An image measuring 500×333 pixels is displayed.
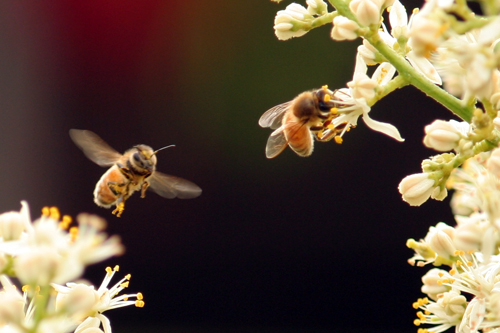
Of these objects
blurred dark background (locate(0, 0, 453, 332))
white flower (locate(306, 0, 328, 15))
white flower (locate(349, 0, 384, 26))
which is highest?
blurred dark background (locate(0, 0, 453, 332))

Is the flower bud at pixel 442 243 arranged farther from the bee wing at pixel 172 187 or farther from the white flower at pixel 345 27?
the bee wing at pixel 172 187

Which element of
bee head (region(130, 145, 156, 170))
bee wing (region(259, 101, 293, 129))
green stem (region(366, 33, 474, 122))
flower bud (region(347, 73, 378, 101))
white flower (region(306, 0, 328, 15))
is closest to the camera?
green stem (region(366, 33, 474, 122))

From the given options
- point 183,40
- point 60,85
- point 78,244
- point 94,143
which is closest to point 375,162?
point 183,40

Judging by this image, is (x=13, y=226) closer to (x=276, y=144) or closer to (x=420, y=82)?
(x=420, y=82)

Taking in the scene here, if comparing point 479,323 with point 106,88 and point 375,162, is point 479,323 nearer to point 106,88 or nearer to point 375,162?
point 375,162

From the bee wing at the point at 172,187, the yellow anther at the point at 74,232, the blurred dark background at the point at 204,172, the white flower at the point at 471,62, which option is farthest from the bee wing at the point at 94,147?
the blurred dark background at the point at 204,172

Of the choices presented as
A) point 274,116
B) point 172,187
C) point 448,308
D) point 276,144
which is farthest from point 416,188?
point 172,187

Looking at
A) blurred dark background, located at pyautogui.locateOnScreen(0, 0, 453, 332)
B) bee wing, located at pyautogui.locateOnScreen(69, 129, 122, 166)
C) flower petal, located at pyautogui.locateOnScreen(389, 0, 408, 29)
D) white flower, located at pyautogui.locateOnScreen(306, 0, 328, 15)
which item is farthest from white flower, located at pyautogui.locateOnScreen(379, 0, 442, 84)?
blurred dark background, located at pyautogui.locateOnScreen(0, 0, 453, 332)

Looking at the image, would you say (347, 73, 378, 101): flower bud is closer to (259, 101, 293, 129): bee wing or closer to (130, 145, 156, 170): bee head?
(259, 101, 293, 129): bee wing
